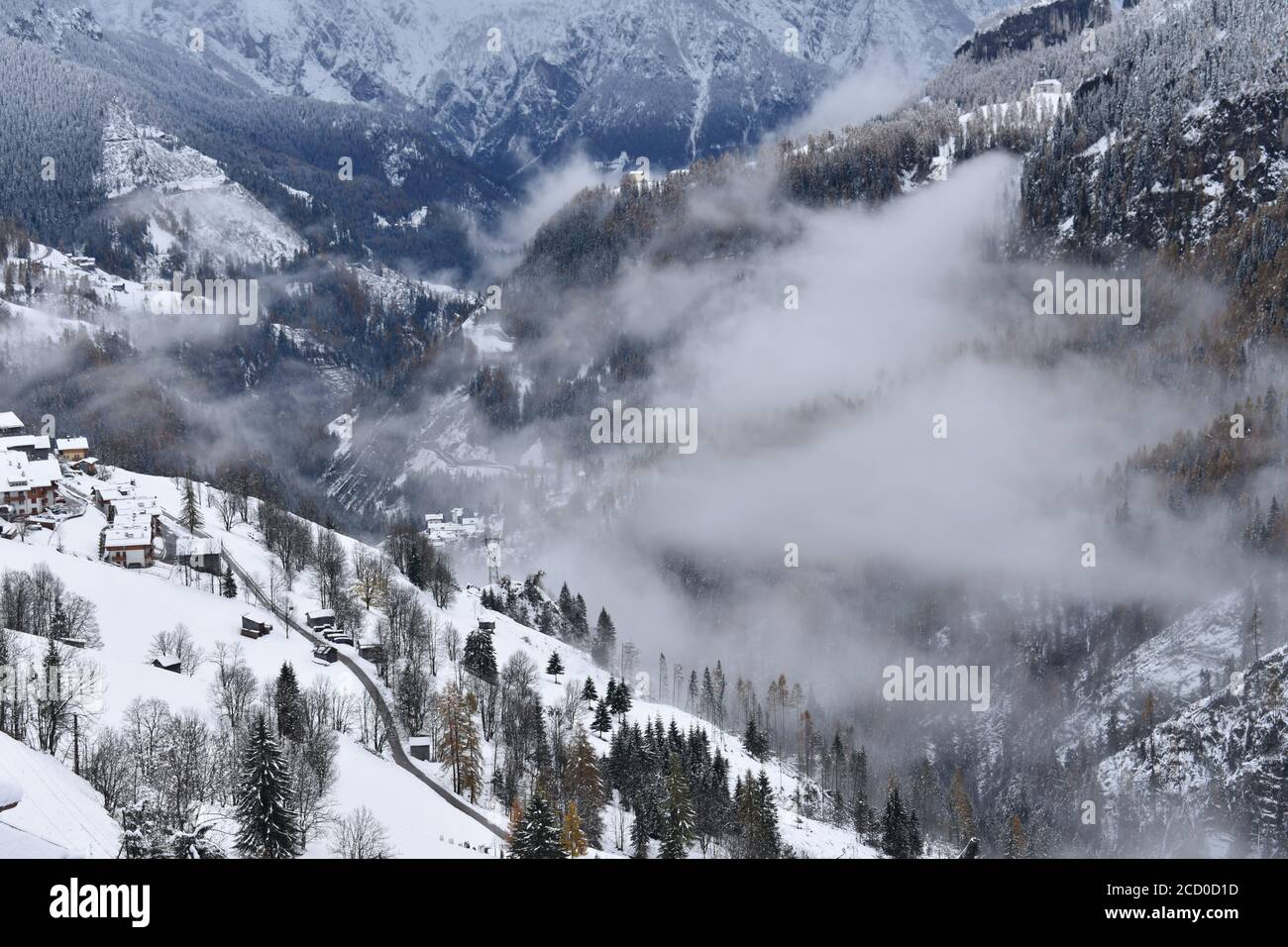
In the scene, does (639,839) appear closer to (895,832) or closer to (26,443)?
(895,832)

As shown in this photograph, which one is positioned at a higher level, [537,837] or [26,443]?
[26,443]

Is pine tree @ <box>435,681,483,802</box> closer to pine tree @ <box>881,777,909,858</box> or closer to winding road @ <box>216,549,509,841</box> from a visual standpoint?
winding road @ <box>216,549,509,841</box>

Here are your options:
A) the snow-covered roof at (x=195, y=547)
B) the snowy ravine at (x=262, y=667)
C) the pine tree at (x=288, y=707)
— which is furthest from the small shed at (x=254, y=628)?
the snow-covered roof at (x=195, y=547)

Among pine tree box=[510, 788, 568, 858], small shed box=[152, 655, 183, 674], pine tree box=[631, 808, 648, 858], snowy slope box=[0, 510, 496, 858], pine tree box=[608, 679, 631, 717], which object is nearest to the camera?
pine tree box=[510, 788, 568, 858]

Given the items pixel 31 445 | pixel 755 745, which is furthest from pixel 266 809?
pixel 31 445

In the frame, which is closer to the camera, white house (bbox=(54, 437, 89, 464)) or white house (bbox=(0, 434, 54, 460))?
white house (bbox=(0, 434, 54, 460))

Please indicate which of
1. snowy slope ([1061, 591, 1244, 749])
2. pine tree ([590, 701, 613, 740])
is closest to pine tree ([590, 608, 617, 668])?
pine tree ([590, 701, 613, 740])
